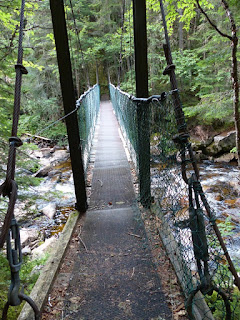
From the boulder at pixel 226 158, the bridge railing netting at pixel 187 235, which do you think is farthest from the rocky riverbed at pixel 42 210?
the boulder at pixel 226 158

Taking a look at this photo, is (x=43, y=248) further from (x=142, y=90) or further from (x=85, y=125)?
(x=142, y=90)

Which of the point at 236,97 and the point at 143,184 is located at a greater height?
the point at 236,97

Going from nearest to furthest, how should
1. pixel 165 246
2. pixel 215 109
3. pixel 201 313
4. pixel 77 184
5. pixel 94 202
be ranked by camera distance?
1. pixel 201 313
2. pixel 165 246
3. pixel 77 184
4. pixel 94 202
5. pixel 215 109

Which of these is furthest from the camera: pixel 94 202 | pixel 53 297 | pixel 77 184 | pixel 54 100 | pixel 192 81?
pixel 54 100

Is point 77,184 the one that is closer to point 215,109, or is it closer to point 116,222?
point 116,222

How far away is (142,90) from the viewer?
95.9 inches

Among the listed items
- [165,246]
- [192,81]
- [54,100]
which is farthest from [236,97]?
[54,100]

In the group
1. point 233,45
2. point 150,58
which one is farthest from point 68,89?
point 150,58

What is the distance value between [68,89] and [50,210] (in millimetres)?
2924

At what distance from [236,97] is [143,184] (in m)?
2.39

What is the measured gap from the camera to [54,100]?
40.9 feet

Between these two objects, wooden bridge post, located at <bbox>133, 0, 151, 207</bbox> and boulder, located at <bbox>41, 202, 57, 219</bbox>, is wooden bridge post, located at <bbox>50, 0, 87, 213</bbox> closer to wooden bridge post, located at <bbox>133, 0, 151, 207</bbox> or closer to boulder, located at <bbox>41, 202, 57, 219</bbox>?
wooden bridge post, located at <bbox>133, 0, 151, 207</bbox>

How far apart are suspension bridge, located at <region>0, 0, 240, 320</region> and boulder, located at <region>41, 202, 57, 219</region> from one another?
1.66 metres

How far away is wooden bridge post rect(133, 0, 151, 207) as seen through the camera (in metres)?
2.27
